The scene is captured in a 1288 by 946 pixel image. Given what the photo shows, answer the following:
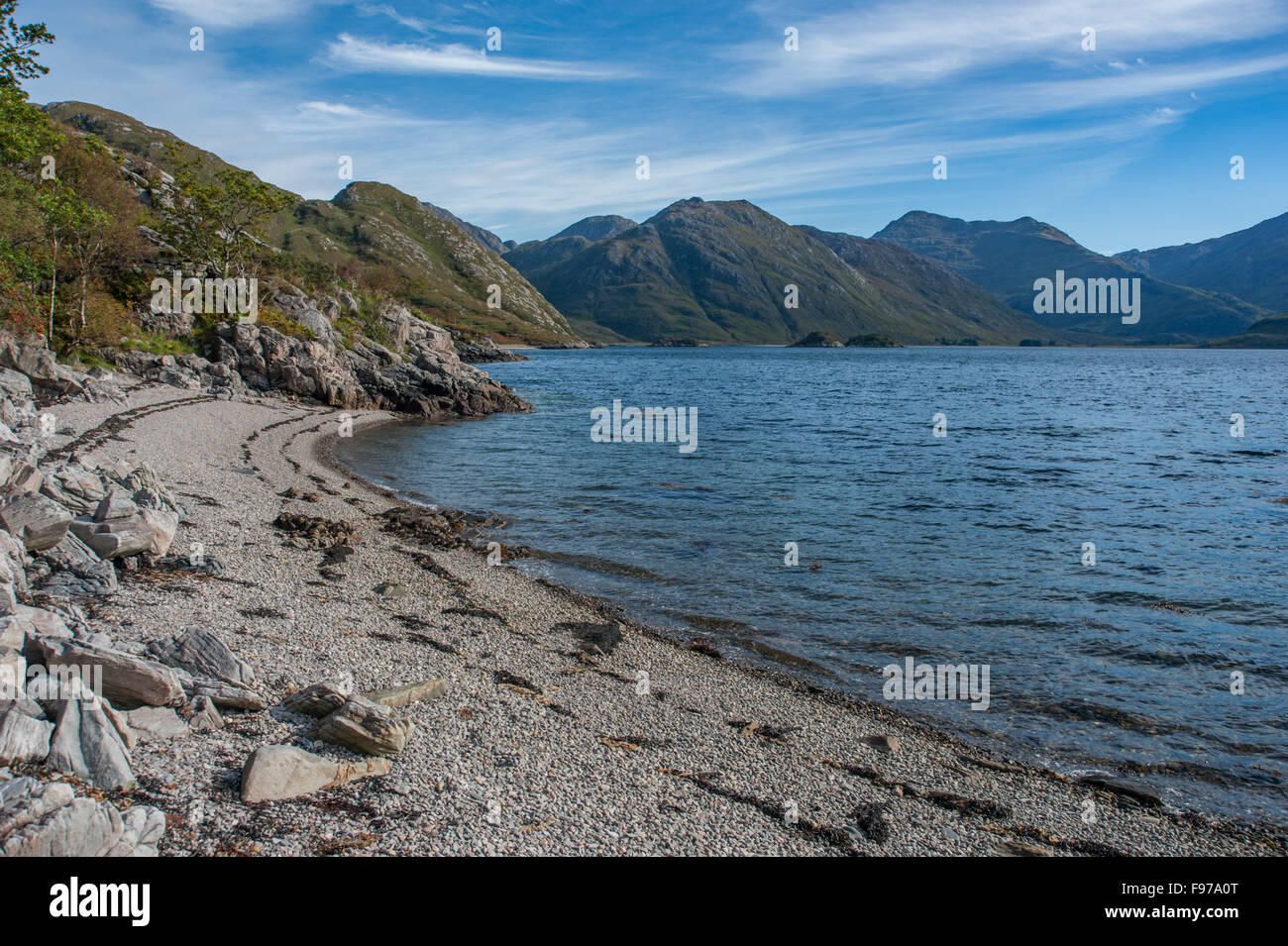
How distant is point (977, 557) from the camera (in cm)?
2344

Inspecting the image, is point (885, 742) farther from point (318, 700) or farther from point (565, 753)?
point (318, 700)

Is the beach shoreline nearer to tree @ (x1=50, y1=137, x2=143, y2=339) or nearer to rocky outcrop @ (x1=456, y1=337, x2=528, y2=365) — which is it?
tree @ (x1=50, y1=137, x2=143, y2=339)

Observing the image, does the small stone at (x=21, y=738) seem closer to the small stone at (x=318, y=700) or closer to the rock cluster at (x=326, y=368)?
the small stone at (x=318, y=700)


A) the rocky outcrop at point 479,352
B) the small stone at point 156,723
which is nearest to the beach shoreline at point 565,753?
the small stone at point 156,723

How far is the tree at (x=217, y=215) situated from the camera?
6031 cm

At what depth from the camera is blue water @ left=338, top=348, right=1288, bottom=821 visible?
44.4 feet

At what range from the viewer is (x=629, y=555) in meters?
23.2

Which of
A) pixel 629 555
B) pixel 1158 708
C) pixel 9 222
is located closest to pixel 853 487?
pixel 629 555

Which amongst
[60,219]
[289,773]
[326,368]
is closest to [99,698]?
[289,773]

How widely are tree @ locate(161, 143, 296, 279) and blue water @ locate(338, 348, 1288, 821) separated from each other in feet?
85.9

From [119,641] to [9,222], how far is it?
34946mm

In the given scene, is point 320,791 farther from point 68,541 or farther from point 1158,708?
point 1158,708

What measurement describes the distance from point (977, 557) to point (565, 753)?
58.5 ft

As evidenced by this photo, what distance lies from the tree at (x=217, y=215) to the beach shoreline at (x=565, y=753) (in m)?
53.2
